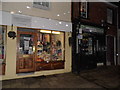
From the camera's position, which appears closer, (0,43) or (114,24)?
(0,43)

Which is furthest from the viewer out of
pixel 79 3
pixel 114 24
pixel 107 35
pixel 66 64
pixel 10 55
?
pixel 114 24

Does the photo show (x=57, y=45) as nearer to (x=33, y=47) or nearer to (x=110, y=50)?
(x=33, y=47)

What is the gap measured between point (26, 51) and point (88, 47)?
418cm

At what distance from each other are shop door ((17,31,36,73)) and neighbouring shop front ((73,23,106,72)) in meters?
2.57

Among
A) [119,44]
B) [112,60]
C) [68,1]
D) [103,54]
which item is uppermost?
[68,1]

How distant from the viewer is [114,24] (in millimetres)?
8828

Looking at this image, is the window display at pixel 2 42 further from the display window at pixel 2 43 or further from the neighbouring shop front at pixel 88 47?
the neighbouring shop front at pixel 88 47

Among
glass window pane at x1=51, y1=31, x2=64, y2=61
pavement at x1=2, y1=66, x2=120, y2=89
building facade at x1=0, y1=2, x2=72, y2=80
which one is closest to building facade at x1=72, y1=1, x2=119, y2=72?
building facade at x1=0, y1=2, x2=72, y2=80

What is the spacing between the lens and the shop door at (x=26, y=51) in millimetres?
4789

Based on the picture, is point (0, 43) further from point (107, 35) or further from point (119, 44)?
point (119, 44)

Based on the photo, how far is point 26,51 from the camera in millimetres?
5004

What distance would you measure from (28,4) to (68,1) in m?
2.58

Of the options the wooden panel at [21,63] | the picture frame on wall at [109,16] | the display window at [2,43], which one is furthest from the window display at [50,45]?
the picture frame on wall at [109,16]

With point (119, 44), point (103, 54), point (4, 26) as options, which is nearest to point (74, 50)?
point (103, 54)
